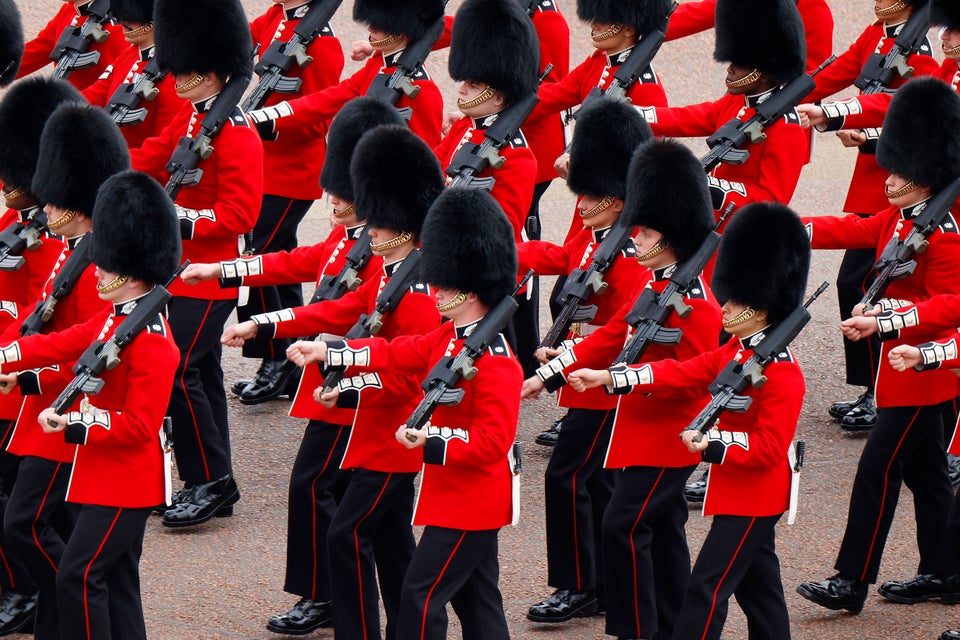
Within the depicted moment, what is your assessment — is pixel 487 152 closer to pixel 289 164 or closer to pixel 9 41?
pixel 289 164

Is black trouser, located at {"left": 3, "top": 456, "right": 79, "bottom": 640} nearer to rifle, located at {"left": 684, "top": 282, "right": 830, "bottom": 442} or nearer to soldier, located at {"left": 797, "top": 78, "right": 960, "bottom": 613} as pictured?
rifle, located at {"left": 684, "top": 282, "right": 830, "bottom": 442}

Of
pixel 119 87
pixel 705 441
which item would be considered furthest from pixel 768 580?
pixel 119 87

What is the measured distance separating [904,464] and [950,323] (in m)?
0.52

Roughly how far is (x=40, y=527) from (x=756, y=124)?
8.29 ft

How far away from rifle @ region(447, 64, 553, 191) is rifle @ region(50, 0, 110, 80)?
200 cm

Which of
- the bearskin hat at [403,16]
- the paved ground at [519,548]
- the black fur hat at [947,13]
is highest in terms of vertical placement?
the black fur hat at [947,13]

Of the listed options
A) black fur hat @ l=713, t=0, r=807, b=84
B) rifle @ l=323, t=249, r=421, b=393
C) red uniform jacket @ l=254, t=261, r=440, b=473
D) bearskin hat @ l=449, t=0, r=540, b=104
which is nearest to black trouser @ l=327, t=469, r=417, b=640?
red uniform jacket @ l=254, t=261, r=440, b=473

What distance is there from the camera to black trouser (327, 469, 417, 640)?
5.11 m

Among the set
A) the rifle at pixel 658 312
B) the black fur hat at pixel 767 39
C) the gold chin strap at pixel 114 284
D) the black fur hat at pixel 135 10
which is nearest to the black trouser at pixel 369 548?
the rifle at pixel 658 312

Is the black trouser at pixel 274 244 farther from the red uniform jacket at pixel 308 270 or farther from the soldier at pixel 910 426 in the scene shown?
the soldier at pixel 910 426

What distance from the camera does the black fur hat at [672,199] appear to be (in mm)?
5180

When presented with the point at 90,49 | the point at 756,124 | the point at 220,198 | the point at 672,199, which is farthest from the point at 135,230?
the point at 90,49

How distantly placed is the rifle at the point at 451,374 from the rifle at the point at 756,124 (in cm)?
152

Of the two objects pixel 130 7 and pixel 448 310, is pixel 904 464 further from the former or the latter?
pixel 130 7
